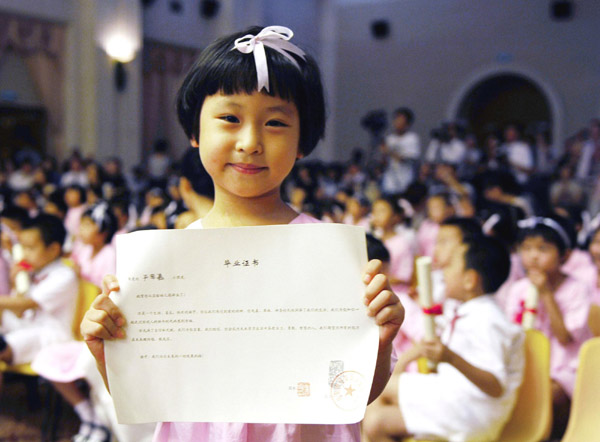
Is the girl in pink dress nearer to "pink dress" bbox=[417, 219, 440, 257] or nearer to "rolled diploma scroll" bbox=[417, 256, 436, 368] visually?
"rolled diploma scroll" bbox=[417, 256, 436, 368]

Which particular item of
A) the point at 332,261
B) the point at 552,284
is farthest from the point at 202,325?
the point at 552,284

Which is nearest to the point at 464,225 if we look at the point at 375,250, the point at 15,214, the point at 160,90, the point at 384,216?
the point at 375,250

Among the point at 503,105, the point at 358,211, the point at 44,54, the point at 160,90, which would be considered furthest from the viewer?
the point at 503,105

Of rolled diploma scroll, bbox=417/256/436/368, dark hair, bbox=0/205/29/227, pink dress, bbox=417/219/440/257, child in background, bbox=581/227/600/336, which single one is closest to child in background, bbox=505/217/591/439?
child in background, bbox=581/227/600/336

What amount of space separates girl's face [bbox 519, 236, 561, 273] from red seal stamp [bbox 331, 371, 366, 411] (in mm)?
2016

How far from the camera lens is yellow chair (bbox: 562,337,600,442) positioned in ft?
6.18

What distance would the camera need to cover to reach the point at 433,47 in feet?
42.2

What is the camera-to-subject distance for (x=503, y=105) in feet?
42.5

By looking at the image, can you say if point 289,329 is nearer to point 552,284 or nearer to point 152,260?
point 152,260

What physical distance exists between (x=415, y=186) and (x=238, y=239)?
15.0 ft

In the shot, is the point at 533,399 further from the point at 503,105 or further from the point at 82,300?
the point at 503,105

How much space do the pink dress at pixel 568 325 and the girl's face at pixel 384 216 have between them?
1.34m

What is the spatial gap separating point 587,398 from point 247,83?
145cm

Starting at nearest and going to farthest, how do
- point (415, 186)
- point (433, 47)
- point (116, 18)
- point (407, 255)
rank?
1. point (407, 255)
2. point (415, 186)
3. point (116, 18)
4. point (433, 47)
